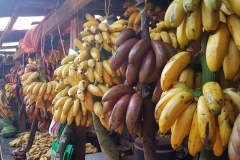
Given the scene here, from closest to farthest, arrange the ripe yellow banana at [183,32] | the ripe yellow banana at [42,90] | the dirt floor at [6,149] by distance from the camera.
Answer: the ripe yellow banana at [183,32] < the ripe yellow banana at [42,90] < the dirt floor at [6,149]

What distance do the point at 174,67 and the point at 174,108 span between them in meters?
0.15

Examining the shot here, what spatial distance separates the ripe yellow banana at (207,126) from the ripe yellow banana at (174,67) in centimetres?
18

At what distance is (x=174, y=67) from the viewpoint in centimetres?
87

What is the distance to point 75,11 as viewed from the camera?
6.84ft

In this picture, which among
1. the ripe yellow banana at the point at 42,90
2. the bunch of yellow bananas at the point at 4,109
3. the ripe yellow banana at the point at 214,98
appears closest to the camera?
the ripe yellow banana at the point at 214,98

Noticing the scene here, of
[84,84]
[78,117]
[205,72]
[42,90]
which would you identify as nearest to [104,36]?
Answer: [84,84]

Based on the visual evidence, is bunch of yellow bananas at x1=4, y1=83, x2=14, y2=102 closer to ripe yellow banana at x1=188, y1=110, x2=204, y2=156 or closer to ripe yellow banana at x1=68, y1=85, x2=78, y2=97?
ripe yellow banana at x1=68, y1=85, x2=78, y2=97

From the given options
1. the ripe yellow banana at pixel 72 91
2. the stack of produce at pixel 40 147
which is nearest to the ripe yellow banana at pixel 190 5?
the ripe yellow banana at pixel 72 91

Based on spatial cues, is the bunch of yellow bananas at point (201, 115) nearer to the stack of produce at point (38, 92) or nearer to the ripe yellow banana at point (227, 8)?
the ripe yellow banana at point (227, 8)

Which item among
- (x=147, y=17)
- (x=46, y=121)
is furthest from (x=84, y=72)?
(x=46, y=121)

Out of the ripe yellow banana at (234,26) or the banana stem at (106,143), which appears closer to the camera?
the ripe yellow banana at (234,26)

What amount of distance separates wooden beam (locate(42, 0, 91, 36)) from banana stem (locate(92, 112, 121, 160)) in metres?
0.84

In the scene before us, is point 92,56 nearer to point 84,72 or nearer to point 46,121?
point 84,72

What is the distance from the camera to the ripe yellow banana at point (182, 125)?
79 cm
